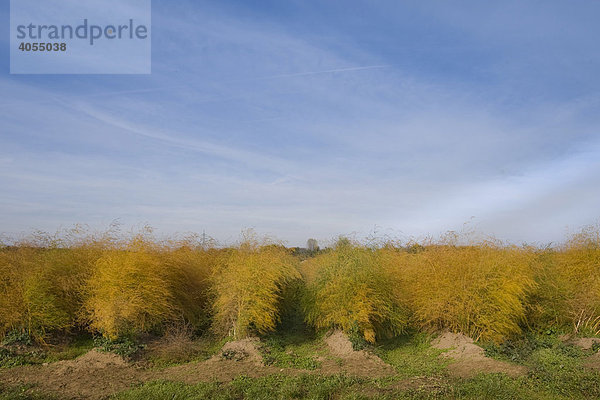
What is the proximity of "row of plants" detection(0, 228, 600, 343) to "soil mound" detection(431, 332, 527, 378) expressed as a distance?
48cm

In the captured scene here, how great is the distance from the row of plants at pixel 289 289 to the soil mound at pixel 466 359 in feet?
1.57

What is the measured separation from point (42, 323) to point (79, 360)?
6.74 ft

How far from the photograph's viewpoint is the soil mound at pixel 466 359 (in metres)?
9.28

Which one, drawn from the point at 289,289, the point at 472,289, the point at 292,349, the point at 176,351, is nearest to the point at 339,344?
the point at 292,349

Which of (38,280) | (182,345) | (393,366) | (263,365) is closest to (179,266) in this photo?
(182,345)

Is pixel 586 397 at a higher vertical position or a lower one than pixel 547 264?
lower

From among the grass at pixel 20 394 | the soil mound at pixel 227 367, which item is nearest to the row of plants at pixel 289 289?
the soil mound at pixel 227 367

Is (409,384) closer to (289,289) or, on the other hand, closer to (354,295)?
(354,295)

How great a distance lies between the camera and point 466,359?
1039cm

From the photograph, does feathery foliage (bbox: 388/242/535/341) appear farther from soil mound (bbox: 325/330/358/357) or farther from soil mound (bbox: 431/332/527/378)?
soil mound (bbox: 325/330/358/357)

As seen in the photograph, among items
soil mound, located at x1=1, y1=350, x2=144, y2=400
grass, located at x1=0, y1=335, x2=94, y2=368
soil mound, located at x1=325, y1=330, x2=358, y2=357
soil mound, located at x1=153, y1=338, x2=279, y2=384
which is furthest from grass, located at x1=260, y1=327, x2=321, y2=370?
grass, located at x1=0, y1=335, x2=94, y2=368

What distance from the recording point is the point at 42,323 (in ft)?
35.7

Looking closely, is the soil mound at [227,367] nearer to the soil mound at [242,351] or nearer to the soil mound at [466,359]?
the soil mound at [242,351]

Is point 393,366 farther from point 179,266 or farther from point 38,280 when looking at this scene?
point 38,280
